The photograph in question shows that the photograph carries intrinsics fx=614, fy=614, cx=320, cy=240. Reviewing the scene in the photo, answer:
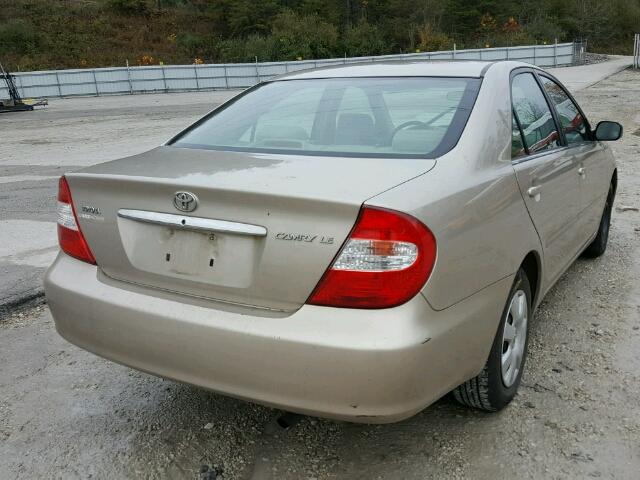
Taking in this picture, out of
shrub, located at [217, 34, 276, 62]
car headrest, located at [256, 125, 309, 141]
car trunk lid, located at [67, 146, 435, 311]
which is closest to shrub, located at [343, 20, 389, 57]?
shrub, located at [217, 34, 276, 62]

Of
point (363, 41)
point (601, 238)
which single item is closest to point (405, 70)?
point (601, 238)

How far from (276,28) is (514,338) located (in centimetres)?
4888

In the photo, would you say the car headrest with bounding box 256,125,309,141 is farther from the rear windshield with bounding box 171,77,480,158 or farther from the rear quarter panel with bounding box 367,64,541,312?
the rear quarter panel with bounding box 367,64,541,312

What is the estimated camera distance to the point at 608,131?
3928 mm

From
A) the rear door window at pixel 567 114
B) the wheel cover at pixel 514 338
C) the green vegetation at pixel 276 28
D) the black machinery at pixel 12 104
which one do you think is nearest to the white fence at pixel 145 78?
the black machinery at pixel 12 104

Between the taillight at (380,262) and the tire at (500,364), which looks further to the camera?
the tire at (500,364)

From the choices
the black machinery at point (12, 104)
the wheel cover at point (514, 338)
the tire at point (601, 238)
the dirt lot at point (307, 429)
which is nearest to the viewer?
the dirt lot at point (307, 429)

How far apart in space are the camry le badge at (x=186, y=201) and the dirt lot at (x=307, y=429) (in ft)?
3.37

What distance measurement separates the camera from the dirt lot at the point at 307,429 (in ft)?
7.77

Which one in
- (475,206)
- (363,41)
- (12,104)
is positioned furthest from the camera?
(363,41)

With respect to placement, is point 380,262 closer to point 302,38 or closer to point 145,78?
point 145,78

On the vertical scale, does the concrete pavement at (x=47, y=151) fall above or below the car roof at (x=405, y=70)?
below

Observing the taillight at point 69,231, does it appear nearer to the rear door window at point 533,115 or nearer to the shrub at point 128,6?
the rear door window at point 533,115

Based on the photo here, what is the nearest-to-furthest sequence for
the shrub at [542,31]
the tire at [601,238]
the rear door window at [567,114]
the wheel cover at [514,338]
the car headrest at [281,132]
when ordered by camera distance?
the wheel cover at [514,338]
the car headrest at [281,132]
the rear door window at [567,114]
the tire at [601,238]
the shrub at [542,31]
